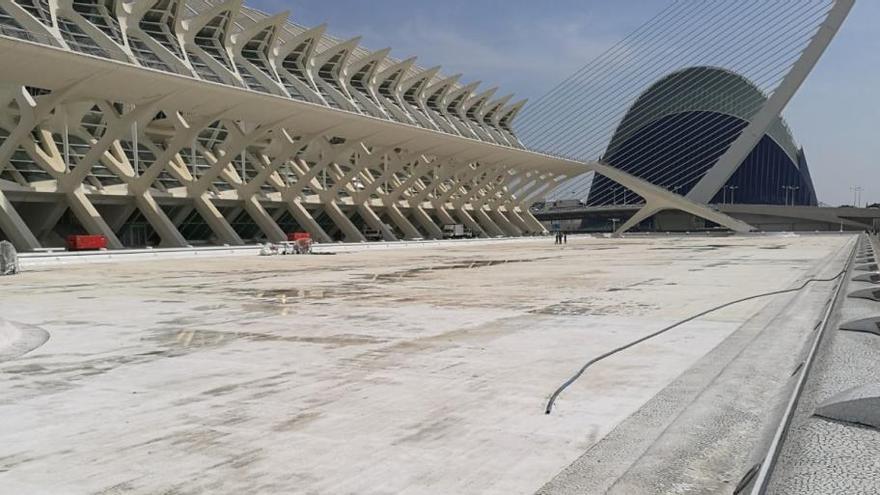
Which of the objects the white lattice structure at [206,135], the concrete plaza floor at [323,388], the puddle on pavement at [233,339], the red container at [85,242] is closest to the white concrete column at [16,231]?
the white lattice structure at [206,135]

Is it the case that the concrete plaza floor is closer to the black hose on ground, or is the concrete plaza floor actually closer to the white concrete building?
the black hose on ground

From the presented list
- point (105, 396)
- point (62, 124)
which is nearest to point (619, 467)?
point (105, 396)

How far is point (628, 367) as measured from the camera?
592cm

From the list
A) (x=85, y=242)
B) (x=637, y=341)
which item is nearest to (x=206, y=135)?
(x=85, y=242)

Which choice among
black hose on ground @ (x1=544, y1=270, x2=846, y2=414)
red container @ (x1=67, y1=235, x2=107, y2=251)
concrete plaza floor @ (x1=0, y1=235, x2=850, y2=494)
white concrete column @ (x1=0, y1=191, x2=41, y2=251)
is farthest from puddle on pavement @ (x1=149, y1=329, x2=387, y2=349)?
red container @ (x1=67, y1=235, x2=107, y2=251)

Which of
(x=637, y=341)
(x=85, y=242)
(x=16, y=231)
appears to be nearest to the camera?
(x=637, y=341)

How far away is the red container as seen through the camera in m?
30.1

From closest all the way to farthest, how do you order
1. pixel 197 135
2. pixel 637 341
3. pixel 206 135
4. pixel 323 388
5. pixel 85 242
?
pixel 323 388, pixel 637 341, pixel 85 242, pixel 197 135, pixel 206 135

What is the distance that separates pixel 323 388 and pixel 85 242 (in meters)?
28.9

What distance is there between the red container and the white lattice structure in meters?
1.14

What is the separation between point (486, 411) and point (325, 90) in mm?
57741

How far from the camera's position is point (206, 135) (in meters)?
49.0

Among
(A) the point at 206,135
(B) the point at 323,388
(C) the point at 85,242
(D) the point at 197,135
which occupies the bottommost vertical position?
(C) the point at 85,242

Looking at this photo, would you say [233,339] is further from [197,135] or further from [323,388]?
[197,135]
